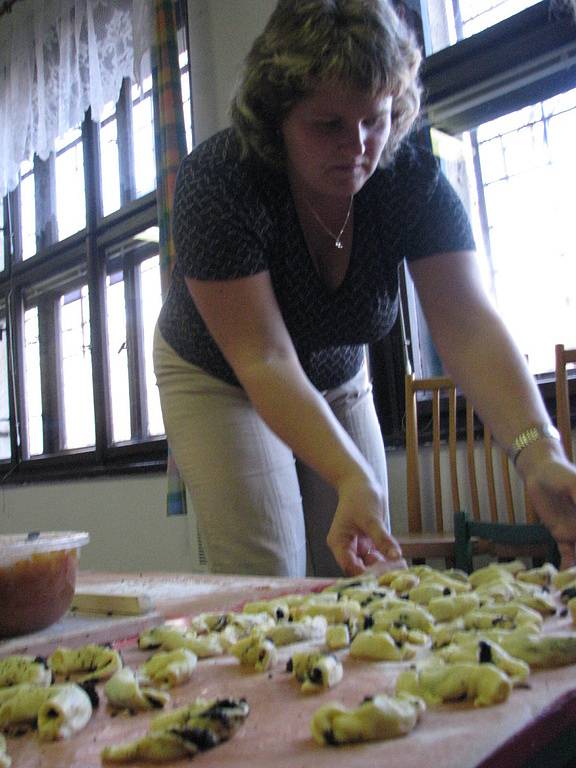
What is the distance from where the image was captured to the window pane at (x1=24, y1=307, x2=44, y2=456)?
4.01 m

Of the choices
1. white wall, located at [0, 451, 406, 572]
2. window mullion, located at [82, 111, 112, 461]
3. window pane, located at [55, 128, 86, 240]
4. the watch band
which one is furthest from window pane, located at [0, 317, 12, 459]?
the watch band

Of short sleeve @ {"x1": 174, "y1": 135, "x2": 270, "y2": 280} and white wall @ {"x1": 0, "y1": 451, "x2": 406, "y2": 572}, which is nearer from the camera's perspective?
short sleeve @ {"x1": 174, "y1": 135, "x2": 270, "y2": 280}

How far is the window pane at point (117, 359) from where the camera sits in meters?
3.42

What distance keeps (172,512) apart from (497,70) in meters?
1.69

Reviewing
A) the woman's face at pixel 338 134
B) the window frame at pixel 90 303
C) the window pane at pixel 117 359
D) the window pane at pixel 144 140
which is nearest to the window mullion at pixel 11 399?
the window frame at pixel 90 303

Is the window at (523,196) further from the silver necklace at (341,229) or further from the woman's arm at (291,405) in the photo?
the woman's arm at (291,405)

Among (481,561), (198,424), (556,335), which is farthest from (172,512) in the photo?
(198,424)

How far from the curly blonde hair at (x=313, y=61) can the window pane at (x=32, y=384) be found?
3190mm

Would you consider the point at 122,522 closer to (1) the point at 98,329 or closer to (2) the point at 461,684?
(1) the point at 98,329

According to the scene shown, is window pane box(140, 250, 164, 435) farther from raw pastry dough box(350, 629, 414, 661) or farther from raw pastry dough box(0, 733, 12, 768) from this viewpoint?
raw pastry dough box(0, 733, 12, 768)

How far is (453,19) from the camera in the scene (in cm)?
236

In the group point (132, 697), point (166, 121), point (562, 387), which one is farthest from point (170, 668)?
point (166, 121)

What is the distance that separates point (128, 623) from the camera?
79cm

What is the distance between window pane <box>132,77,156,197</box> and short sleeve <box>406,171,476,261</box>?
91.0 inches
